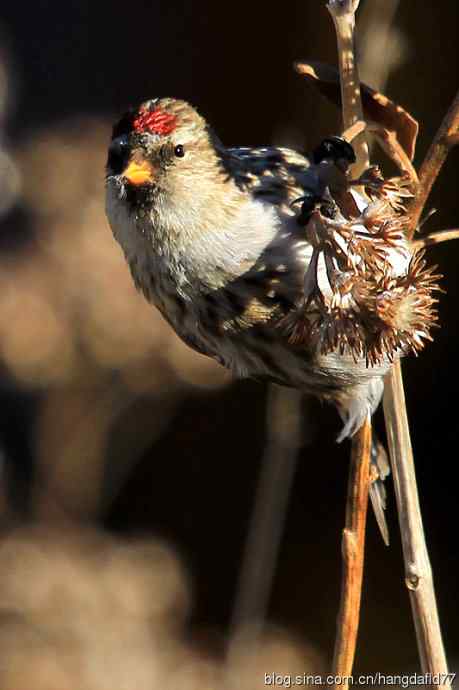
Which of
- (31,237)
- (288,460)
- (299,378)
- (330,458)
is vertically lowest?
(330,458)

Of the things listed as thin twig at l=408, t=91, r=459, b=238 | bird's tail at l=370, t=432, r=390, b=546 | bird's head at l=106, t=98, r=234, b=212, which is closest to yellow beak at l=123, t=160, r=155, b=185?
bird's head at l=106, t=98, r=234, b=212

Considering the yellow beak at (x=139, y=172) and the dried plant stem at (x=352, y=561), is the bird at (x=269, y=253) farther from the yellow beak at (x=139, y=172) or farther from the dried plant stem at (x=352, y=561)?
the dried plant stem at (x=352, y=561)

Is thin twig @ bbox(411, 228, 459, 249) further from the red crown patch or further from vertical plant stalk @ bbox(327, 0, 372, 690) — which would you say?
the red crown patch

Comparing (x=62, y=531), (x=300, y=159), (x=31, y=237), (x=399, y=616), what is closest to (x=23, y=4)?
(x=31, y=237)

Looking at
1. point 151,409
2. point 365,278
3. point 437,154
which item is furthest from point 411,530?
point 151,409

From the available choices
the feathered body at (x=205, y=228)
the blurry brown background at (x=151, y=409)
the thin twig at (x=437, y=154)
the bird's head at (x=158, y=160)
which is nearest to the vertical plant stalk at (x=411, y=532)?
the feathered body at (x=205, y=228)

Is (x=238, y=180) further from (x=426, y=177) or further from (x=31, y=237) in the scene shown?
(x=31, y=237)
